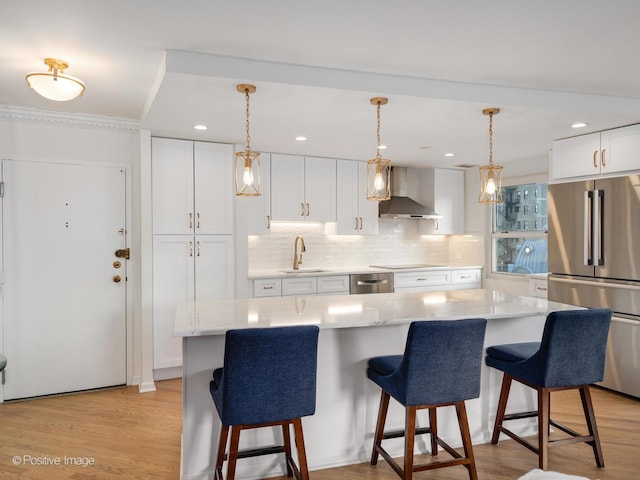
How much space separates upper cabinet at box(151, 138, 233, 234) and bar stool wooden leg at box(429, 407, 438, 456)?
8.39ft

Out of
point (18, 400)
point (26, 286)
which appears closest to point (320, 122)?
point (26, 286)

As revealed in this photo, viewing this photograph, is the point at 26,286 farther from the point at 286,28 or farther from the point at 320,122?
the point at 286,28

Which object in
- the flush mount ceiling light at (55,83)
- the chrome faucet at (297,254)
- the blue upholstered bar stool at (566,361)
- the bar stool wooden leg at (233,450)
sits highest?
the flush mount ceiling light at (55,83)

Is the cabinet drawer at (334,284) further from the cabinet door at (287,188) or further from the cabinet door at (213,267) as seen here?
the cabinet door at (213,267)

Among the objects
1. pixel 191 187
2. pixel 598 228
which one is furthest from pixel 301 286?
pixel 598 228

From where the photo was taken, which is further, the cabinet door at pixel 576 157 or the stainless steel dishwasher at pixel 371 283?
the stainless steel dishwasher at pixel 371 283

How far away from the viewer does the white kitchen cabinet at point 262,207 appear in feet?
15.4

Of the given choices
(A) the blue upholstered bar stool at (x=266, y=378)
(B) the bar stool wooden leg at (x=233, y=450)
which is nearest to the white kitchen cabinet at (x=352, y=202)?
(A) the blue upholstered bar stool at (x=266, y=378)

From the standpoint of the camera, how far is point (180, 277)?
413 cm

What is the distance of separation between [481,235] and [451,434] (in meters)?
3.44

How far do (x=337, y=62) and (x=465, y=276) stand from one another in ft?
12.6

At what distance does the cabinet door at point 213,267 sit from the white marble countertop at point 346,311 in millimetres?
1310

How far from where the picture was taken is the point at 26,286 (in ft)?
11.9

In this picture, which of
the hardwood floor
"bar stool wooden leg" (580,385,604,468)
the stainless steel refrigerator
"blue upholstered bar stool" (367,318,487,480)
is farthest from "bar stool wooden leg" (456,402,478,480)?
the stainless steel refrigerator
